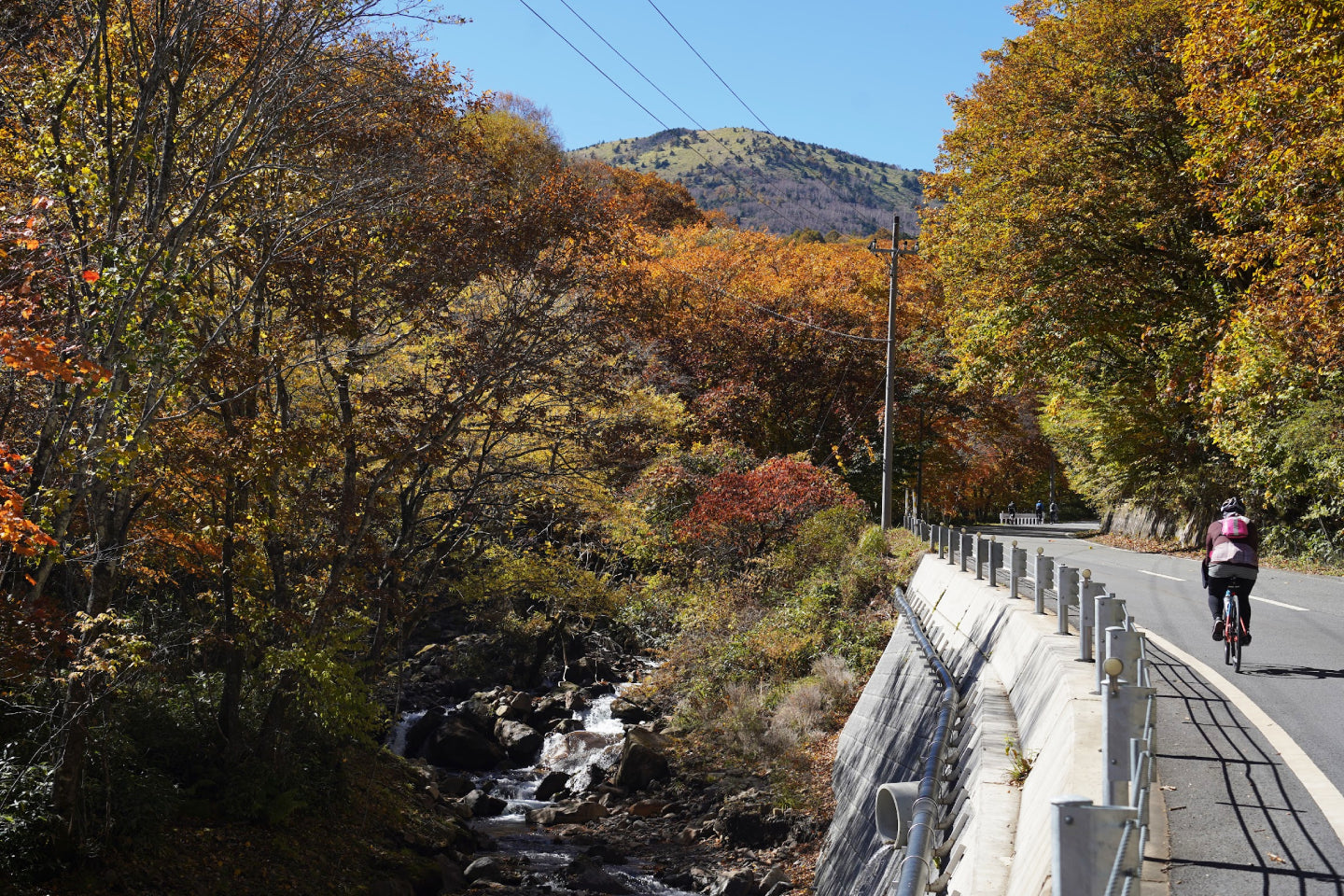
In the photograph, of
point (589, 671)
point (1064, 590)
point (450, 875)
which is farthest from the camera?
point (589, 671)

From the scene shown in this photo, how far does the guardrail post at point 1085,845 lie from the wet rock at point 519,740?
1905 centimetres


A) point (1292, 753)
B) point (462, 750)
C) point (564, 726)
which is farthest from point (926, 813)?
point (564, 726)

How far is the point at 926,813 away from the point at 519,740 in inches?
669

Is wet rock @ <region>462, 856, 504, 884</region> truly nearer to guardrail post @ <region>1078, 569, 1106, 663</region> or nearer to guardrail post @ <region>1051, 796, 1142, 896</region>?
guardrail post @ <region>1078, 569, 1106, 663</region>

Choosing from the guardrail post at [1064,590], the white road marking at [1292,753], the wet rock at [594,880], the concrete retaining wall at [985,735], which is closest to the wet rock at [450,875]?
the wet rock at [594,880]

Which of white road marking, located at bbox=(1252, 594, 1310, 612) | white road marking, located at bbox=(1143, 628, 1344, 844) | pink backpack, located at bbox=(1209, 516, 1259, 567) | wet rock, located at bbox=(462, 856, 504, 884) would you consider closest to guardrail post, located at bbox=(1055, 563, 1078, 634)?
white road marking, located at bbox=(1143, 628, 1344, 844)

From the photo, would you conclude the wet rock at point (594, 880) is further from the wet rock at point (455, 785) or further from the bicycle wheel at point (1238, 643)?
the bicycle wheel at point (1238, 643)

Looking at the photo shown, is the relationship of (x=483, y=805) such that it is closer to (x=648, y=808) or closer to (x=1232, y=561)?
(x=648, y=808)

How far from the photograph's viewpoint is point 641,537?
26062mm

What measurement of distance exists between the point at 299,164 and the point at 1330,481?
73.9ft

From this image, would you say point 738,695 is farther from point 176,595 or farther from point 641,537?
point 176,595

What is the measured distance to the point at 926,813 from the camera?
6148 mm

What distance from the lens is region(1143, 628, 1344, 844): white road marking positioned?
5.77 meters

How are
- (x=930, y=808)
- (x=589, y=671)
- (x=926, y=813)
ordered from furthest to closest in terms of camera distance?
(x=589, y=671) < (x=930, y=808) < (x=926, y=813)
